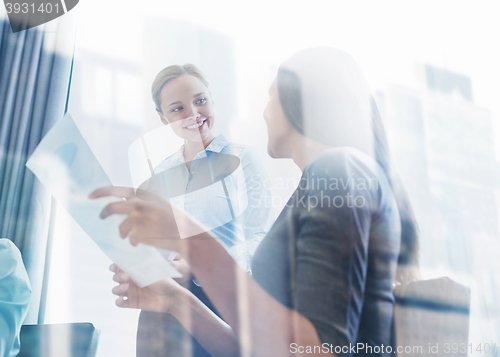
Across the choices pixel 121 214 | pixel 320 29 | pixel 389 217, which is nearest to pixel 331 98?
pixel 389 217

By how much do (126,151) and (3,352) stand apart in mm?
705

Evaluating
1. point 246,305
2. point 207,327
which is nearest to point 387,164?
point 246,305

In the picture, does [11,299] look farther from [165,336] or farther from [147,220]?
[147,220]

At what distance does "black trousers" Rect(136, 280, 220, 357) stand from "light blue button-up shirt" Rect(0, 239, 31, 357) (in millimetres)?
288

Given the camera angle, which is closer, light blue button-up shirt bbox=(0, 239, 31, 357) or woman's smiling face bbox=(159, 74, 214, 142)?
light blue button-up shirt bbox=(0, 239, 31, 357)

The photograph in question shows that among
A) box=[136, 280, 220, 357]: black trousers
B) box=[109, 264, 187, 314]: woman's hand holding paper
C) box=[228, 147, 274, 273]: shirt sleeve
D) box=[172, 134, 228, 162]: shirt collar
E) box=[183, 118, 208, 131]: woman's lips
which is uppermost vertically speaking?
box=[183, 118, 208, 131]: woman's lips

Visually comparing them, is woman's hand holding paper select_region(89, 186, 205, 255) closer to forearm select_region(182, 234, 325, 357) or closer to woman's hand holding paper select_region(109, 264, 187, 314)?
forearm select_region(182, 234, 325, 357)

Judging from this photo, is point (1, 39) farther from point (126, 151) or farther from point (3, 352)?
point (3, 352)

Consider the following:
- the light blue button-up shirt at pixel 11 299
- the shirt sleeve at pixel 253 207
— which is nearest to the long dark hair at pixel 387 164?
the shirt sleeve at pixel 253 207

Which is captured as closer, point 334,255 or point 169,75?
point 334,255

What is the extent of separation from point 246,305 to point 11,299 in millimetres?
685

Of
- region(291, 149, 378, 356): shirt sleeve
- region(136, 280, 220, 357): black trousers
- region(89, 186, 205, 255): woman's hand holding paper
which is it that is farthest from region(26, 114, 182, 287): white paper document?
region(136, 280, 220, 357): black trousers

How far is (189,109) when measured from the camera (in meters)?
1.16

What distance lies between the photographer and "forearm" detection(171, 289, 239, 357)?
25.2 inches
